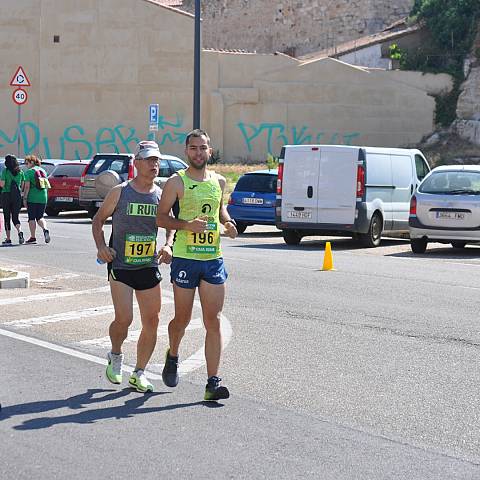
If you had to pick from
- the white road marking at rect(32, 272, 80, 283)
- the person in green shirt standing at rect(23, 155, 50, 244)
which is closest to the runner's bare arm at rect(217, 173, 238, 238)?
the white road marking at rect(32, 272, 80, 283)

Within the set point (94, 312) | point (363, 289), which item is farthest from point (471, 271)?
point (94, 312)

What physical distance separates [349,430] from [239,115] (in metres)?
43.1

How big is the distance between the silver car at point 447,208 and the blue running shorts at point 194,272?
41.9 feet

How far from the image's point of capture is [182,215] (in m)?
8.10

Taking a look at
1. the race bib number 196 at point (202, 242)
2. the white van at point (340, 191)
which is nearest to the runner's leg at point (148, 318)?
the race bib number 196 at point (202, 242)

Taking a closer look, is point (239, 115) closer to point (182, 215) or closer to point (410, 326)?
point (410, 326)

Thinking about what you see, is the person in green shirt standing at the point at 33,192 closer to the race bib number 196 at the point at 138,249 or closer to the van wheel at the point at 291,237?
the van wheel at the point at 291,237

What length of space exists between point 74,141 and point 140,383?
4178 cm

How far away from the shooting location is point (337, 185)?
862 inches

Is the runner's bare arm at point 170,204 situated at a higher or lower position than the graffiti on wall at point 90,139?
lower

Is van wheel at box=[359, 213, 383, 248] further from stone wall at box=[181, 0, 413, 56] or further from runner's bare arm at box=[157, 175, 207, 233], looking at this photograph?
stone wall at box=[181, 0, 413, 56]

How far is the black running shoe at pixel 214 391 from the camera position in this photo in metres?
7.92

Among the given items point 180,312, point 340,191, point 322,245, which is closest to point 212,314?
point 180,312

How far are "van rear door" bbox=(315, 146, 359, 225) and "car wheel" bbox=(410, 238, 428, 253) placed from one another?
1321 mm
